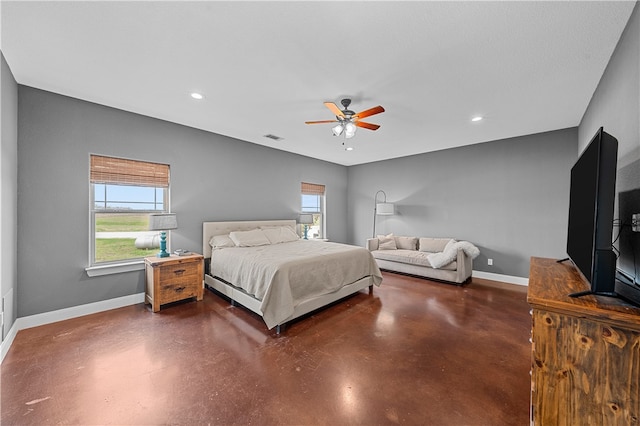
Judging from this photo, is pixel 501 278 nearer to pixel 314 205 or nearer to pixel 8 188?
pixel 314 205

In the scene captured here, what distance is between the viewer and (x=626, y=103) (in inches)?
71.4

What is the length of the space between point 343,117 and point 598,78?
2527 millimetres

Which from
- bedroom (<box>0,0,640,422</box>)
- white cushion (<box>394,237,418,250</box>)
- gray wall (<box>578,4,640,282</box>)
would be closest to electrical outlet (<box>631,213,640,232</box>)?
gray wall (<box>578,4,640,282</box>)

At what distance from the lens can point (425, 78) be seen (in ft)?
8.29

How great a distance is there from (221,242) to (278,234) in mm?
1061

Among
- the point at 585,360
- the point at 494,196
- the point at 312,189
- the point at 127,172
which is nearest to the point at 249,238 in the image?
the point at 127,172

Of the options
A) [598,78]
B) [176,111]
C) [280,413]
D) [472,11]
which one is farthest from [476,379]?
[176,111]

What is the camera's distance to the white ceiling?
1717 millimetres

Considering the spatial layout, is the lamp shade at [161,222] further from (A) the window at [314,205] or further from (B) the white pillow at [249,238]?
(A) the window at [314,205]

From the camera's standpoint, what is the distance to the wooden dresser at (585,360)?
97 centimetres

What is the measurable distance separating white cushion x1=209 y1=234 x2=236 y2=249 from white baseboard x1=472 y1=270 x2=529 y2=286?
15.4ft

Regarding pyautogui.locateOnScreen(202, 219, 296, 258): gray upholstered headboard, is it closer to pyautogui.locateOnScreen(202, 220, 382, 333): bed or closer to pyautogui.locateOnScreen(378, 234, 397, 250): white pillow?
pyautogui.locateOnScreen(202, 220, 382, 333): bed

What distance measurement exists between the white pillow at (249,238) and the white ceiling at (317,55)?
1.90m

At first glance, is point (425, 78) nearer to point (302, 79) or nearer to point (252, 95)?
point (302, 79)
